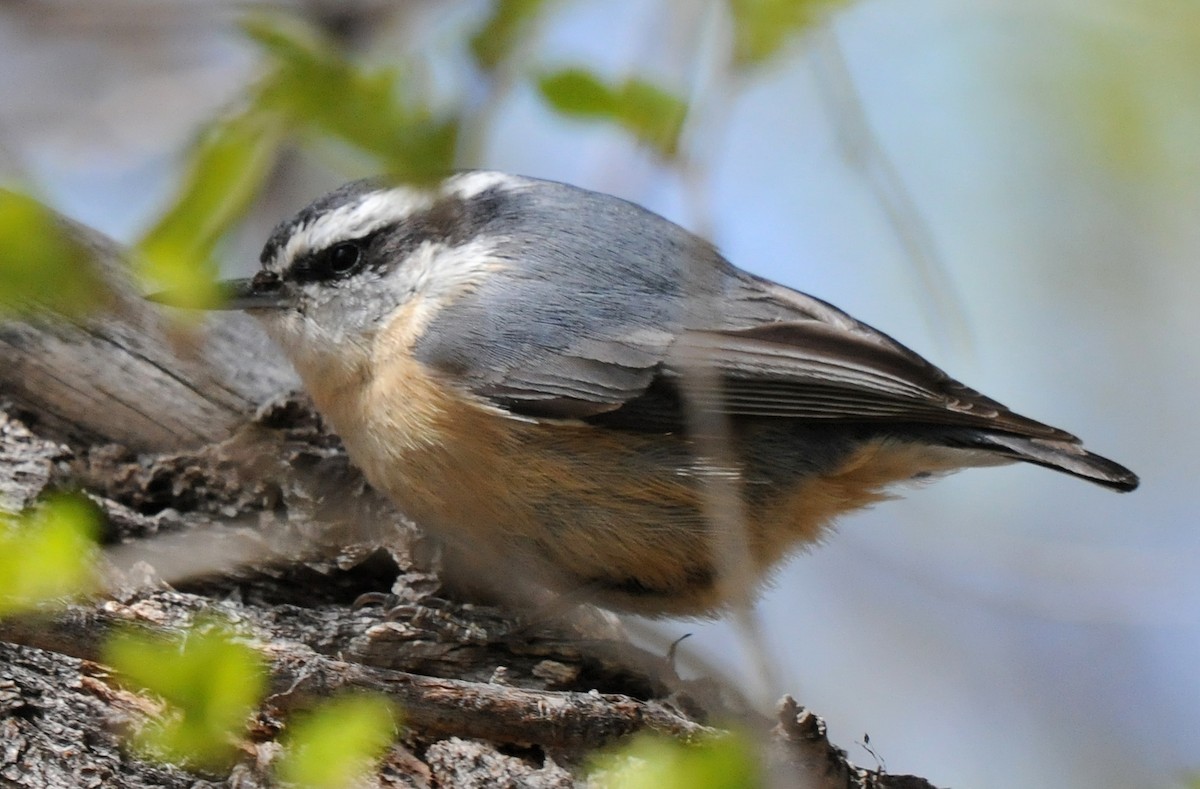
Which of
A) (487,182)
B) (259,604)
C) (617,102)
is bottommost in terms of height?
(259,604)

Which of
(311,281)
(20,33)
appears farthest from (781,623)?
(20,33)

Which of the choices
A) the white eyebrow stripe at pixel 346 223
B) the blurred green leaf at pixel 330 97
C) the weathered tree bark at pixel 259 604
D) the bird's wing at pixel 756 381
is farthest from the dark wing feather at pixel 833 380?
the blurred green leaf at pixel 330 97

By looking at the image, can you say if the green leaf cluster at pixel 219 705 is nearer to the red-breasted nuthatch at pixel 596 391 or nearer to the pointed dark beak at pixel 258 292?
the red-breasted nuthatch at pixel 596 391

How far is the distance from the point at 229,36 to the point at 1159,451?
4.18 metres

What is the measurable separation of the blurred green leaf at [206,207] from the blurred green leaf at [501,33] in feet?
1.81

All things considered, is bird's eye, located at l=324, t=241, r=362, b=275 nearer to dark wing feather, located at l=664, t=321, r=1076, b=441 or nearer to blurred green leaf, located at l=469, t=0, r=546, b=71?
dark wing feather, located at l=664, t=321, r=1076, b=441

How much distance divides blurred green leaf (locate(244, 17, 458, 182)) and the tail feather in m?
1.67

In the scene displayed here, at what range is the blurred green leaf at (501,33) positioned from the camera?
1.45 m

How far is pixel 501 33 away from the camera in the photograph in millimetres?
1478

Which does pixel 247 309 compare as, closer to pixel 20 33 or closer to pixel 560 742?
pixel 560 742

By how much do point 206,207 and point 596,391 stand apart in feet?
3.07

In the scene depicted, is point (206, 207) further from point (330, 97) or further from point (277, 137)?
point (330, 97)

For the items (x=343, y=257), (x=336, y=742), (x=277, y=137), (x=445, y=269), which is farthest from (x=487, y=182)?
(x=336, y=742)

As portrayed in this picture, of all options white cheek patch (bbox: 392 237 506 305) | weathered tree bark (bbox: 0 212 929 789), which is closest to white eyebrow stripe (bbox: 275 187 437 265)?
white cheek patch (bbox: 392 237 506 305)
